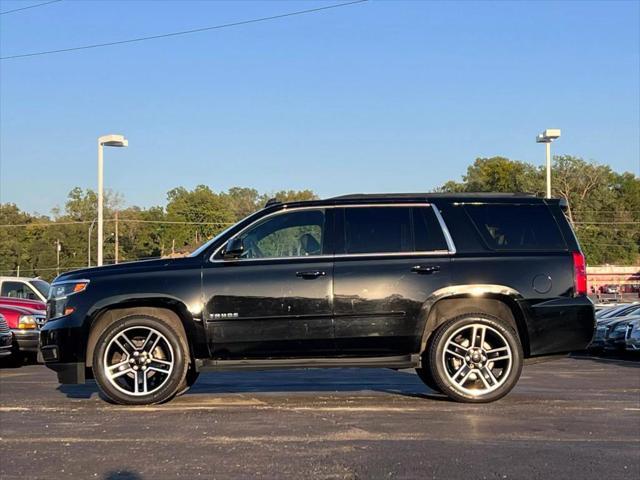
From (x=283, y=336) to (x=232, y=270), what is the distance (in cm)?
73

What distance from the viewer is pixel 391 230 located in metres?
7.22

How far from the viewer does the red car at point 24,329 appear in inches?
538

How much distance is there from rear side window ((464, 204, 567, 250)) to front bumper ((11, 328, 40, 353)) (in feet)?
29.9

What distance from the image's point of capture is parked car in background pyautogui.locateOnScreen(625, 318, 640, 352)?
17.1 m

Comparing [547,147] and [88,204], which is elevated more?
[88,204]

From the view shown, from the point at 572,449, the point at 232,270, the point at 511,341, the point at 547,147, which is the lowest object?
the point at 572,449

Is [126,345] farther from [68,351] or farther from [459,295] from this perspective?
[459,295]

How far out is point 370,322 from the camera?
6.91 m

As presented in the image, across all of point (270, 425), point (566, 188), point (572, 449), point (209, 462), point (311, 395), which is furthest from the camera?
point (566, 188)

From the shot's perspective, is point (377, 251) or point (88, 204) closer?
point (377, 251)

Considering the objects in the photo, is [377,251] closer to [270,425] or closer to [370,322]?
[370,322]

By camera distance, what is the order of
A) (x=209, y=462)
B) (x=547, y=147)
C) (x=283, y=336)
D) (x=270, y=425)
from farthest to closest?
1. (x=547, y=147)
2. (x=283, y=336)
3. (x=270, y=425)
4. (x=209, y=462)

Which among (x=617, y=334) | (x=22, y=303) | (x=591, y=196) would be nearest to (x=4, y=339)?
(x=22, y=303)

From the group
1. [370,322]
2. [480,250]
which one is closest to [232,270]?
[370,322]
